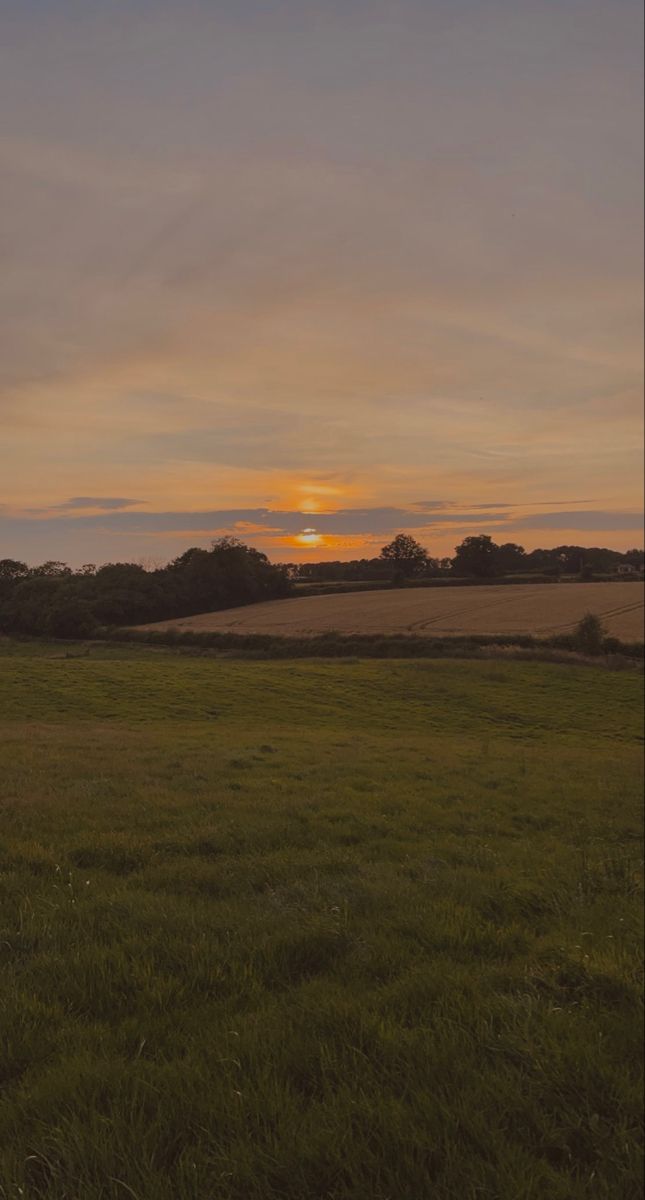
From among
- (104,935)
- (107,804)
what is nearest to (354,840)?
(107,804)

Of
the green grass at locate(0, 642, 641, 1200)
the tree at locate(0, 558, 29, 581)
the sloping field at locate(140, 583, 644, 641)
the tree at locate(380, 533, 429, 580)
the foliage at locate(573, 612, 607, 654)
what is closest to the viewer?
the green grass at locate(0, 642, 641, 1200)

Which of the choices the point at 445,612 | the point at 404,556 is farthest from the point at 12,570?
the point at 404,556

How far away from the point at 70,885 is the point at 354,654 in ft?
158

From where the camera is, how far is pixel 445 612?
70312 mm

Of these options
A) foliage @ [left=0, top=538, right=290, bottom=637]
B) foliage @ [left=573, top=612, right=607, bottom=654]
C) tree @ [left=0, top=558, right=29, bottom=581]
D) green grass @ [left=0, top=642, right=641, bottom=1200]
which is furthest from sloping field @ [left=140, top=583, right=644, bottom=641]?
green grass @ [left=0, top=642, right=641, bottom=1200]

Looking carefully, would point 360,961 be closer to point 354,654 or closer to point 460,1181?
point 460,1181

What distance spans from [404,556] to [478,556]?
10.5 metres

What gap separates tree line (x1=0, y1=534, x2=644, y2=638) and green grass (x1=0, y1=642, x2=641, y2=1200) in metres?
14.6

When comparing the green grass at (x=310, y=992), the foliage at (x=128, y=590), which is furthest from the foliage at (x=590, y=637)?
the green grass at (x=310, y=992)

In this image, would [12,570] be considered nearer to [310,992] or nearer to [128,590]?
[310,992]

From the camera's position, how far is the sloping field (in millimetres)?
59506

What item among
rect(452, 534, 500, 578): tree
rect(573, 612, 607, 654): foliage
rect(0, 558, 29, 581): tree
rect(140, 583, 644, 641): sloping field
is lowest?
rect(573, 612, 607, 654): foliage

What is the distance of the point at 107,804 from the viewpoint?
34.1 feet

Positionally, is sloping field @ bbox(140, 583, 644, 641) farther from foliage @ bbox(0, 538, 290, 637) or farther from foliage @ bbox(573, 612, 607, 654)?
foliage @ bbox(573, 612, 607, 654)
